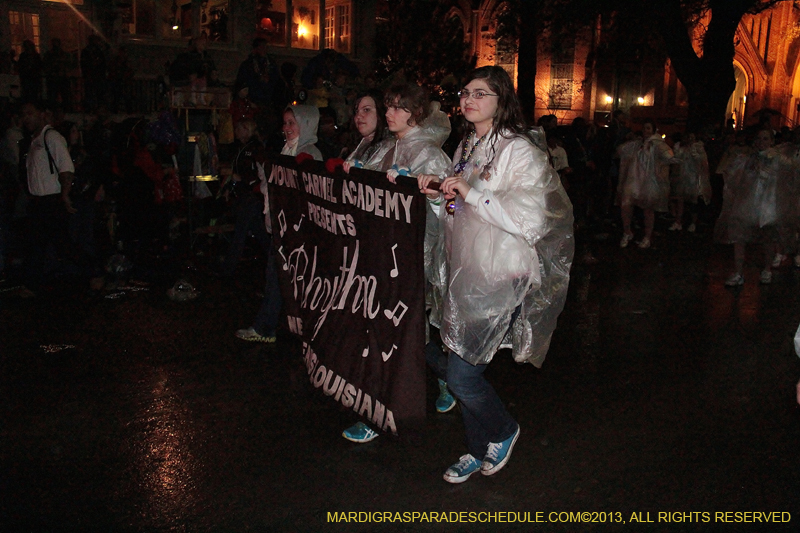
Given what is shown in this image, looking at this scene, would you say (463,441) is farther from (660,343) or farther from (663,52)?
(663,52)

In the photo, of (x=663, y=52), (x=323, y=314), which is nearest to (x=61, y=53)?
(x=323, y=314)

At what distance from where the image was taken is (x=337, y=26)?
20641 mm

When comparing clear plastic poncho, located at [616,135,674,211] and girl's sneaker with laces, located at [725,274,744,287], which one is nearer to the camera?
girl's sneaker with laces, located at [725,274,744,287]

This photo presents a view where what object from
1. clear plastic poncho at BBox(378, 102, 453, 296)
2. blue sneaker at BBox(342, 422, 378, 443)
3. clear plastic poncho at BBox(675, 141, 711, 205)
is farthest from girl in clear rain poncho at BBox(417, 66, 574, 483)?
clear plastic poncho at BBox(675, 141, 711, 205)

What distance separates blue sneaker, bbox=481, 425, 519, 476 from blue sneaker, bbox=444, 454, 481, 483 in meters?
0.05

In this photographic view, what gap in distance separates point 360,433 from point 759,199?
22.2ft

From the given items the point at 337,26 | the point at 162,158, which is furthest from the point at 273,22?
the point at 162,158

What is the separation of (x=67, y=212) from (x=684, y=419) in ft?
20.7

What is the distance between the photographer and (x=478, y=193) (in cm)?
351

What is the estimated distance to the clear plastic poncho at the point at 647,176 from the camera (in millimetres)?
12039

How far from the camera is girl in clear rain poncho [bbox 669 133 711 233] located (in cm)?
1436

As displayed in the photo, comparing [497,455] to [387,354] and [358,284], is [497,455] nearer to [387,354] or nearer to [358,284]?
[387,354]

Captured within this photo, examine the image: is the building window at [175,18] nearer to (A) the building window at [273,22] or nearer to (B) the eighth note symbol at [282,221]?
(A) the building window at [273,22]

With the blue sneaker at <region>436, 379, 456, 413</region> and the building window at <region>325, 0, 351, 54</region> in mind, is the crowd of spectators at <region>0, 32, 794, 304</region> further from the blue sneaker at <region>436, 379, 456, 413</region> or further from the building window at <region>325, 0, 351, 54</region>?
the building window at <region>325, 0, 351, 54</region>
